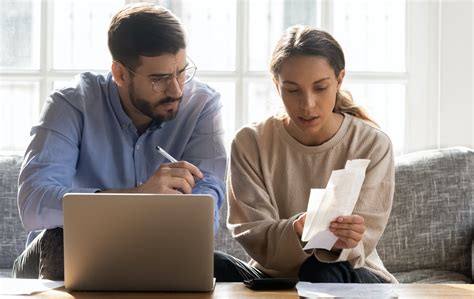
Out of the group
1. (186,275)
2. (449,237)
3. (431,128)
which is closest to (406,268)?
(449,237)

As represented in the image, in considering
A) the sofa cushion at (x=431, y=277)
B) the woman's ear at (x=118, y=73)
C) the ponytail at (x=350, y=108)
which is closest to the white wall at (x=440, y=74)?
the sofa cushion at (x=431, y=277)

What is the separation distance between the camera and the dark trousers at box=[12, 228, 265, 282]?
2.11 m

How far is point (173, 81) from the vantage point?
2.37 metres

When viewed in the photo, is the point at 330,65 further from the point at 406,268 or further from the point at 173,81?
the point at 406,268

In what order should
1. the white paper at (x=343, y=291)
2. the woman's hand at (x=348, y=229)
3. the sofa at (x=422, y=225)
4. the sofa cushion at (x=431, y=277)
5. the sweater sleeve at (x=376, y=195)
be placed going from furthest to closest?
the sofa at (x=422, y=225)
the sofa cushion at (x=431, y=277)
the sweater sleeve at (x=376, y=195)
the woman's hand at (x=348, y=229)
the white paper at (x=343, y=291)

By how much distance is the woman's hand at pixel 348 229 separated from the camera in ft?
6.33

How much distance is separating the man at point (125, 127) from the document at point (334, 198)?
46 cm

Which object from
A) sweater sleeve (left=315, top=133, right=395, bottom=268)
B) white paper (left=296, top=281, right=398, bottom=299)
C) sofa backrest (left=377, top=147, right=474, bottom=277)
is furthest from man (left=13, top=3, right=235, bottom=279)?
sofa backrest (left=377, top=147, right=474, bottom=277)

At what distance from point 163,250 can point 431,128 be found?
2024 millimetres

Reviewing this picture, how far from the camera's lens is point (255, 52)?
3570 millimetres

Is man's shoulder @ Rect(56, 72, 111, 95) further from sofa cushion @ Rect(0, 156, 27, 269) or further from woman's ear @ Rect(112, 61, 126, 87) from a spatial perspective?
sofa cushion @ Rect(0, 156, 27, 269)

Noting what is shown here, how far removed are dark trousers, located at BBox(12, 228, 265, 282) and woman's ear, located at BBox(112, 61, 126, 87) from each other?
1.47 feet

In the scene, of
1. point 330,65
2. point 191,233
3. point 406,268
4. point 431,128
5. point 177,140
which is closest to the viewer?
point 191,233

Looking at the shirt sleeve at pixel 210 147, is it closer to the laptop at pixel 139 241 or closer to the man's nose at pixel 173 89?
the man's nose at pixel 173 89
